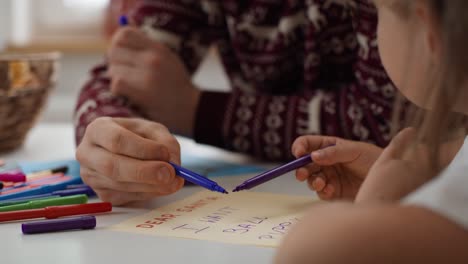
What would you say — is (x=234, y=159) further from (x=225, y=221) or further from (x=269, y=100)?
(x=225, y=221)

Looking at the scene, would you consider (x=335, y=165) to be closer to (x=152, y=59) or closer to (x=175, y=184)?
(x=175, y=184)

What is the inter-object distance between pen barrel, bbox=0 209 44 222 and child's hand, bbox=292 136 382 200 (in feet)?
0.72

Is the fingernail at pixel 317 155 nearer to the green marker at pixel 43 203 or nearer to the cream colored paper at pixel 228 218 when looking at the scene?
the cream colored paper at pixel 228 218

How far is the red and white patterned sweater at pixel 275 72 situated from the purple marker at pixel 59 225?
10.0 inches

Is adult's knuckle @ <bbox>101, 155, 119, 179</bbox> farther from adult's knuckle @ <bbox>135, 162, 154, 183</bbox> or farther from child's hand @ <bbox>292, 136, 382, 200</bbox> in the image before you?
child's hand @ <bbox>292, 136, 382, 200</bbox>

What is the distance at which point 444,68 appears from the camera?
0.31 metres

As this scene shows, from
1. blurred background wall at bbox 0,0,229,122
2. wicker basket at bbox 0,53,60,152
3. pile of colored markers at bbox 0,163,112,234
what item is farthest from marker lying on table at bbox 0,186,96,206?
blurred background wall at bbox 0,0,229,122

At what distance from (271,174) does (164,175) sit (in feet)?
0.29

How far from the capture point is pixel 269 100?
83 cm

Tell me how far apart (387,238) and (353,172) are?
0.29 m

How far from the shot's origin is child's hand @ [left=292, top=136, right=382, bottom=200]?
565 millimetres

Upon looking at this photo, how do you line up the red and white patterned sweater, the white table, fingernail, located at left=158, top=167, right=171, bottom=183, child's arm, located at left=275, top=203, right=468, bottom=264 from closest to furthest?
child's arm, located at left=275, top=203, right=468, bottom=264 → the white table → fingernail, located at left=158, top=167, right=171, bottom=183 → the red and white patterned sweater

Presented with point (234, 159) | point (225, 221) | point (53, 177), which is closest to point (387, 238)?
point (225, 221)

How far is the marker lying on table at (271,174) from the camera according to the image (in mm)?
540
